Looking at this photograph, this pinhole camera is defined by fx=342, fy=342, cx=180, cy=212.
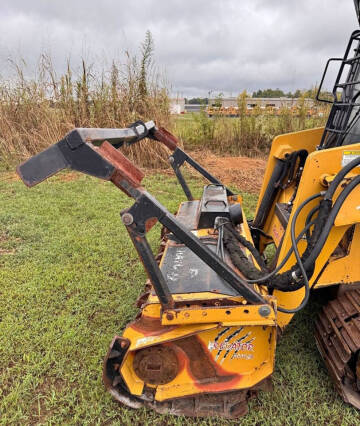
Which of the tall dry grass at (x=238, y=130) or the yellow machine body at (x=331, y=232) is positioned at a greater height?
the yellow machine body at (x=331, y=232)

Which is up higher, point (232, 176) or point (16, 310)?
point (16, 310)

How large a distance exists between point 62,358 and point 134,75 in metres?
6.83

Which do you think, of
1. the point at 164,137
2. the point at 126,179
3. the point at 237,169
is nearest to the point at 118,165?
the point at 126,179

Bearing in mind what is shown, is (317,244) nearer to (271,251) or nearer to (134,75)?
(271,251)

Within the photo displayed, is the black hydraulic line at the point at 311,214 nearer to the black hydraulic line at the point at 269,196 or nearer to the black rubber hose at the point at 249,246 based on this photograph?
the black rubber hose at the point at 249,246

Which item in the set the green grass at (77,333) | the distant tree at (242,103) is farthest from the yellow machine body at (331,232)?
the distant tree at (242,103)

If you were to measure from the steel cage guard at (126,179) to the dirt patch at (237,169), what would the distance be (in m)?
5.21

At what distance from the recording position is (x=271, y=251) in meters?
4.03

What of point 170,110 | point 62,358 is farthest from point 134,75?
point 62,358

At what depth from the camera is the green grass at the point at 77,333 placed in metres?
2.09

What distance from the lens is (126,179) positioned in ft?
5.07

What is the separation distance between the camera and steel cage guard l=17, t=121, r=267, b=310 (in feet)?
4.82

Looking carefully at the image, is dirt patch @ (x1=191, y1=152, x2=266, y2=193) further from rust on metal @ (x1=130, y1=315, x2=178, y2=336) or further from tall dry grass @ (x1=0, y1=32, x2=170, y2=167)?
rust on metal @ (x1=130, y1=315, x2=178, y2=336)

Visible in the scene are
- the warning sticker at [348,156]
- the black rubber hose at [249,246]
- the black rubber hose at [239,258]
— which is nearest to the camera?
the warning sticker at [348,156]
